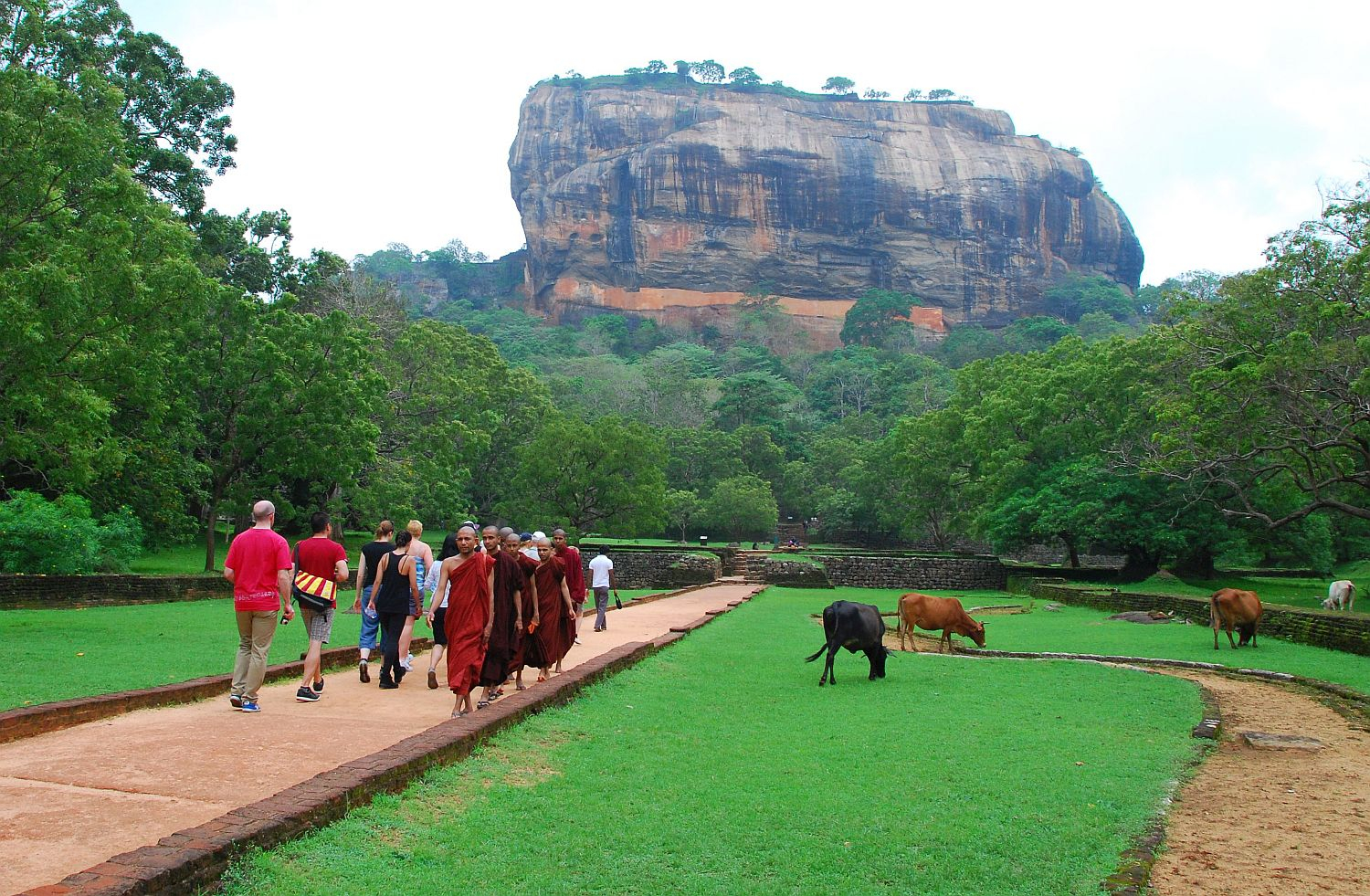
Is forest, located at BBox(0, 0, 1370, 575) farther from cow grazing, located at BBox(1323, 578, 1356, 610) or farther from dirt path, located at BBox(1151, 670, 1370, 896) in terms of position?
dirt path, located at BBox(1151, 670, 1370, 896)

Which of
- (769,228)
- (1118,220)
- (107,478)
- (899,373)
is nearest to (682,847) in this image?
(107,478)

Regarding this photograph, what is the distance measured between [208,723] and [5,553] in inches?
502

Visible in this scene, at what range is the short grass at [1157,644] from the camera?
1206 centimetres

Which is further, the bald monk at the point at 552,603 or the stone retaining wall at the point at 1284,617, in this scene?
the stone retaining wall at the point at 1284,617

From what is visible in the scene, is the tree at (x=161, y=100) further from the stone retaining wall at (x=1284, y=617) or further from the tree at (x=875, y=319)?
the tree at (x=875, y=319)

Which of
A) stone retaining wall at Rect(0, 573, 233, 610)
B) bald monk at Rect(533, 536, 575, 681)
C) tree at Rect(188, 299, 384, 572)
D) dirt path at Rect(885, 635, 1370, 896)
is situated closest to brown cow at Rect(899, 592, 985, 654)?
dirt path at Rect(885, 635, 1370, 896)

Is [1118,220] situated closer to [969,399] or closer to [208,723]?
[969,399]

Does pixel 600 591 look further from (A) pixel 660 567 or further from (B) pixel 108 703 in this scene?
(A) pixel 660 567

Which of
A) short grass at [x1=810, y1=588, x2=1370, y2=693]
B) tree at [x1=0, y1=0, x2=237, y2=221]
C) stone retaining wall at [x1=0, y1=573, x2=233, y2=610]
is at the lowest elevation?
short grass at [x1=810, y1=588, x2=1370, y2=693]

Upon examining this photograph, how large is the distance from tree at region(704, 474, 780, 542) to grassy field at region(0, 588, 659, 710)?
3148 cm

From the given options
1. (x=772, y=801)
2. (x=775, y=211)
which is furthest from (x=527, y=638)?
(x=775, y=211)

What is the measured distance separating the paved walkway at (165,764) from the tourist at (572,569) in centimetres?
158

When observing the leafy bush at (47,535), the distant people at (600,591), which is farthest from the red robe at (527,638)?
the leafy bush at (47,535)

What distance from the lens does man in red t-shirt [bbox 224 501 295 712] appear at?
7305 mm
